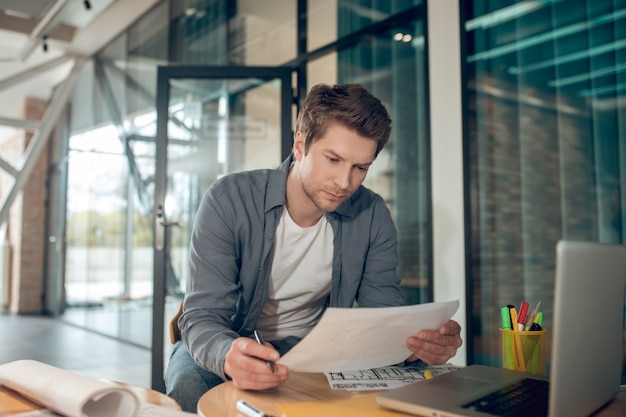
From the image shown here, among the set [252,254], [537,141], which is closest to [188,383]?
[252,254]

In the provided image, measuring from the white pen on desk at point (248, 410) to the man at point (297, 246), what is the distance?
24 cm

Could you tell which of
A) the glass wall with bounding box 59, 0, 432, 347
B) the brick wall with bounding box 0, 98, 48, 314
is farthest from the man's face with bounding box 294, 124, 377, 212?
the brick wall with bounding box 0, 98, 48, 314

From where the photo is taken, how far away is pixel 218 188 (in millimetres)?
1410

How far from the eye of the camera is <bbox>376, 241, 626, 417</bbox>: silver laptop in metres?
0.66

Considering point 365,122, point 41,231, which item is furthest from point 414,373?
point 41,231

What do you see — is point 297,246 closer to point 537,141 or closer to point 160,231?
point 537,141

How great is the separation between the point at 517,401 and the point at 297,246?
778 millimetres

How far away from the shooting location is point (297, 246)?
1.50m

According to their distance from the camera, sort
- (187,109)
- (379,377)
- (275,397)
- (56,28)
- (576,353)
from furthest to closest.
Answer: (56,28) < (187,109) < (379,377) < (275,397) < (576,353)

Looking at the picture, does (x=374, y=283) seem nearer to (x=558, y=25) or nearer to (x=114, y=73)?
(x=558, y=25)

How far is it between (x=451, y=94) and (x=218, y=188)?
147 cm

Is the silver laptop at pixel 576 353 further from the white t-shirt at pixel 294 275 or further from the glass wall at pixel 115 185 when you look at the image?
the glass wall at pixel 115 185

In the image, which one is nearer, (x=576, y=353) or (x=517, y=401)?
(x=576, y=353)

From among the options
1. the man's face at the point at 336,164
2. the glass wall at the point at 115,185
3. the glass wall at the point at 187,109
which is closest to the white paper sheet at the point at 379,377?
the man's face at the point at 336,164
